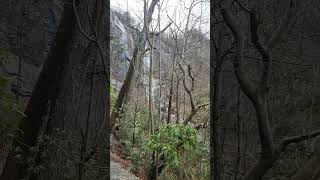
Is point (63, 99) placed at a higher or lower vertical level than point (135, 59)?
lower

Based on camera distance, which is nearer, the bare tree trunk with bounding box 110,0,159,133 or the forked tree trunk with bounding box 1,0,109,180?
the forked tree trunk with bounding box 1,0,109,180

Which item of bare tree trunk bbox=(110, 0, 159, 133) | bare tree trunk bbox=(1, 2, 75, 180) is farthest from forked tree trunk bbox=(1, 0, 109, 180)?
bare tree trunk bbox=(110, 0, 159, 133)

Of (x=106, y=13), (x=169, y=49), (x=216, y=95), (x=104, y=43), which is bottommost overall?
(x=216, y=95)

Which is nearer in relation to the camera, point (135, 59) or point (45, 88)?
point (45, 88)

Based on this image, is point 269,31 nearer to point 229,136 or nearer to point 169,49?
point 229,136

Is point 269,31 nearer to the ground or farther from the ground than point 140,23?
nearer to the ground

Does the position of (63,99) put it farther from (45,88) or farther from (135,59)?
(135,59)

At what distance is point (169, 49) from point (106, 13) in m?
5.25

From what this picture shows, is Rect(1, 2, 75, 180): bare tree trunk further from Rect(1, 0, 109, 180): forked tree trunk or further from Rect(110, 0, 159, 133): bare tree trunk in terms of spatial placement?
Rect(110, 0, 159, 133): bare tree trunk

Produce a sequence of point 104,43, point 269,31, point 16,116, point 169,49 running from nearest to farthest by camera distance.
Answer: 1. point 269,31
2. point 16,116
3. point 104,43
4. point 169,49

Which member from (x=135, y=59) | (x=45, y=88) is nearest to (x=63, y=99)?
(x=45, y=88)

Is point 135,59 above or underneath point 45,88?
above

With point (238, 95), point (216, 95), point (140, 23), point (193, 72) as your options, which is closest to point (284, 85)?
point (238, 95)

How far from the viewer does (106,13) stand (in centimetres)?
210
